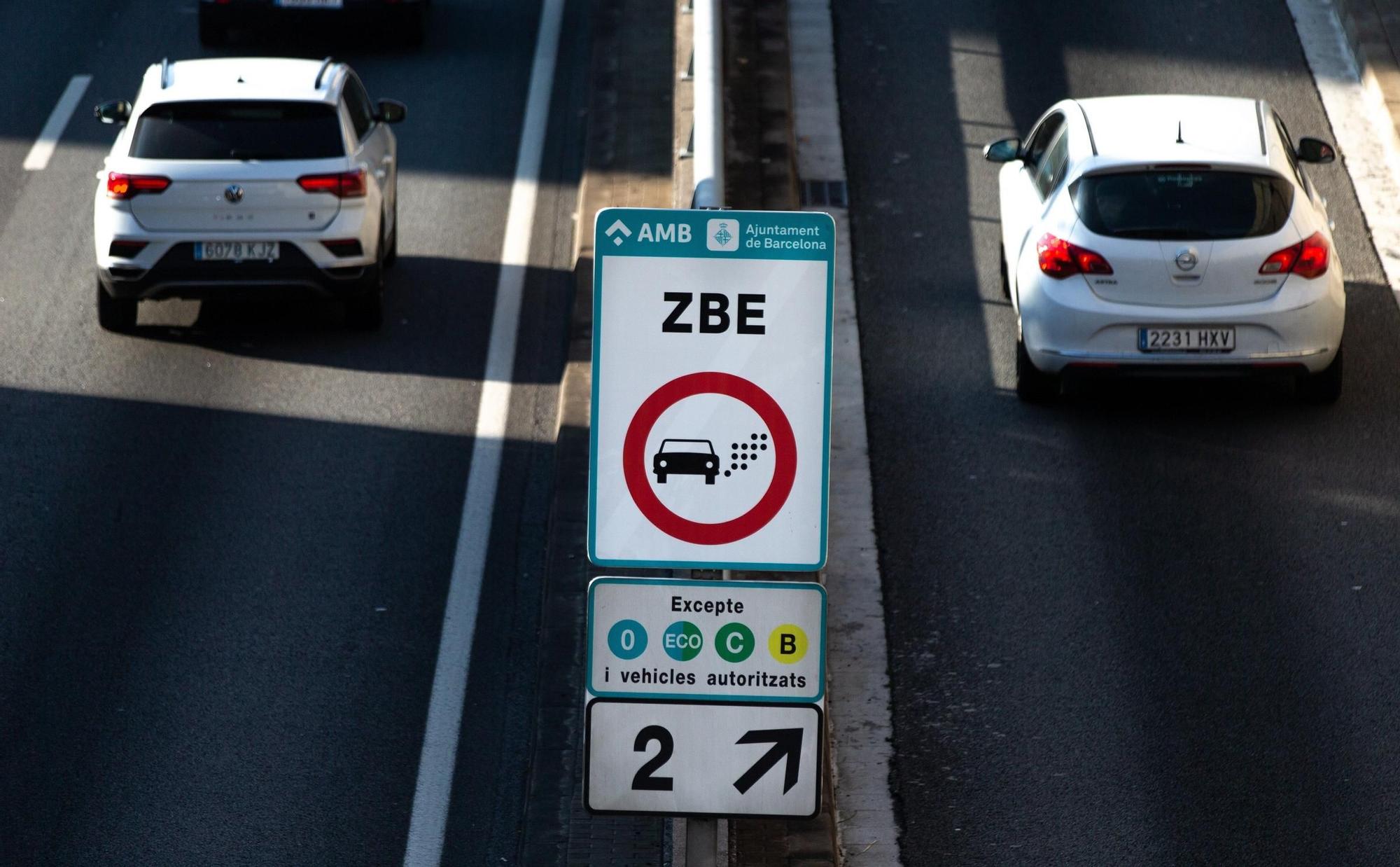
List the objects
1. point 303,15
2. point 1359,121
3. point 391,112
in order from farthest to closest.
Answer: point 303,15, point 1359,121, point 391,112

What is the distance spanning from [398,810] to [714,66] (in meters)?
6.35

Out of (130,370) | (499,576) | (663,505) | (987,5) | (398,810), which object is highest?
(663,505)

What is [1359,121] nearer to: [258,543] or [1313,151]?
[1313,151]

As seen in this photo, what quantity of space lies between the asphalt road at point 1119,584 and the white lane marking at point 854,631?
96 mm

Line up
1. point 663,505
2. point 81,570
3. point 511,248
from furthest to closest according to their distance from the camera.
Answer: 1. point 511,248
2. point 81,570
3. point 663,505

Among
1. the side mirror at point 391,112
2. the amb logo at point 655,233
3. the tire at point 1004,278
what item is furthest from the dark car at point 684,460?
the side mirror at point 391,112

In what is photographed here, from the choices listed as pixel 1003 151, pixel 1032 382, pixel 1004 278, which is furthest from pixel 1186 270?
pixel 1004 278

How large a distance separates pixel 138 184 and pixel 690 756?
32.2 feet

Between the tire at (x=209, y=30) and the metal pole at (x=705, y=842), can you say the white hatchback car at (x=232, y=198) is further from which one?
the metal pole at (x=705, y=842)

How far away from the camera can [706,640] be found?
5.15 m

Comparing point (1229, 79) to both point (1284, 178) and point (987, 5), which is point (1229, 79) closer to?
point (987, 5)

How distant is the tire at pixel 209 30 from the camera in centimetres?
2078

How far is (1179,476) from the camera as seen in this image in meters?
11.7

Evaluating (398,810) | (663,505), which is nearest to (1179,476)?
(398,810)
